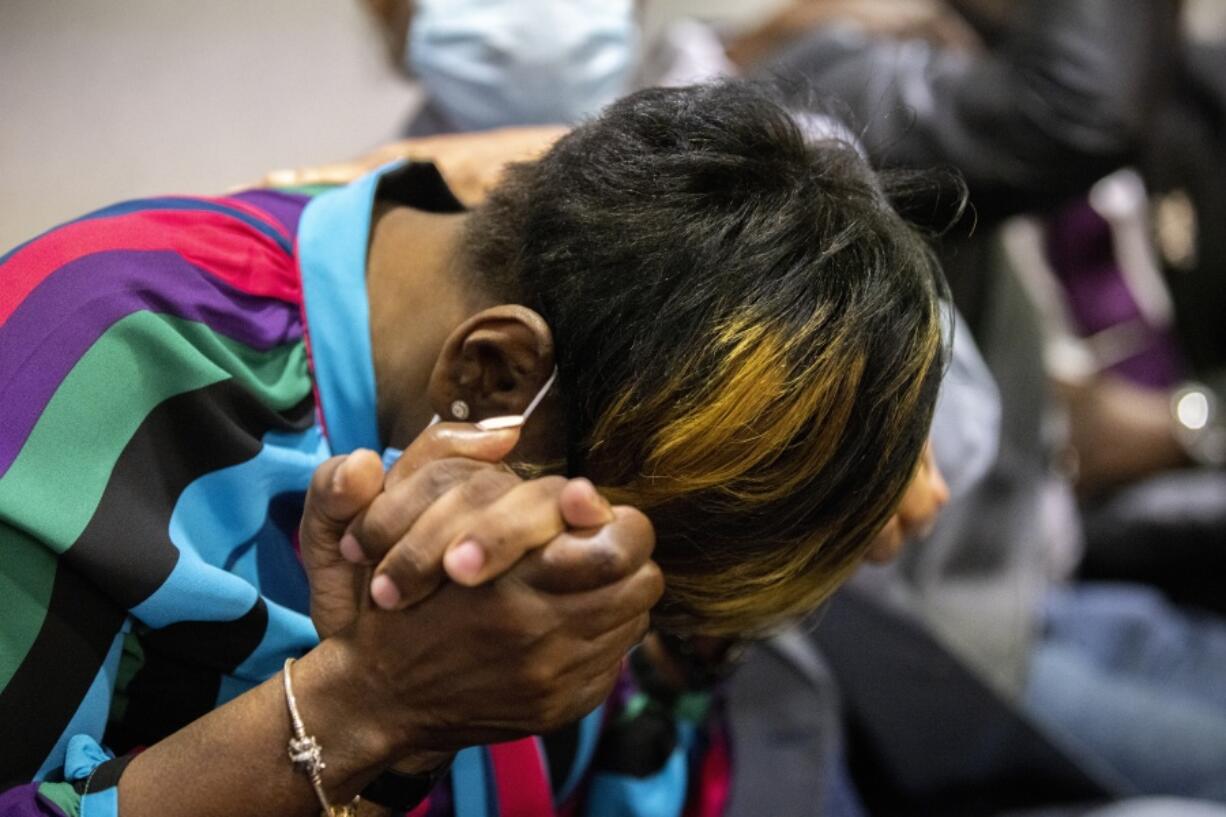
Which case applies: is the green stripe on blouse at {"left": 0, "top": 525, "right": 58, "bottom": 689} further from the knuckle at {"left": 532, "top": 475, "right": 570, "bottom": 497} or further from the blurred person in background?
the blurred person in background

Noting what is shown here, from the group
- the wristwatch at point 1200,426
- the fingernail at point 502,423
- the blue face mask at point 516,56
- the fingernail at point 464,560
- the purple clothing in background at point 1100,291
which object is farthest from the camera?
the purple clothing in background at point 1100,291

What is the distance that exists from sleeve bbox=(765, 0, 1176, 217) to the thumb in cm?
78

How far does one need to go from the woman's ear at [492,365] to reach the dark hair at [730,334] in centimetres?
1

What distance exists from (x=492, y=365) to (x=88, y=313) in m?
0.20

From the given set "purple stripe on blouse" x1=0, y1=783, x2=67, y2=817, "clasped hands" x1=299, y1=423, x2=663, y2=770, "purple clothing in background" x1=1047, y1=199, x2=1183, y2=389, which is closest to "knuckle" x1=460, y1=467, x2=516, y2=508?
"clasped hands" x1=299, y1=423, x2=663, y2=770

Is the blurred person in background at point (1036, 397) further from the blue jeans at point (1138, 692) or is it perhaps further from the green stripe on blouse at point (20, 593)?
the green stripe on blouse at point (20, 593)

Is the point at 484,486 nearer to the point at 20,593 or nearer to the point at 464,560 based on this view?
the point at 464,560

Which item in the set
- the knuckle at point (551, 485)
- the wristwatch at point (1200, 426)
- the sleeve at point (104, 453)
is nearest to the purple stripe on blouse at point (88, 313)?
the sleeve at point (104, 453)

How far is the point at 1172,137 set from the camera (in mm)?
1534

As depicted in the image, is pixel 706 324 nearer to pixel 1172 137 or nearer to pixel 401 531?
pixel 401 531

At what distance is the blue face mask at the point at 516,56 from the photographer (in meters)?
1.17

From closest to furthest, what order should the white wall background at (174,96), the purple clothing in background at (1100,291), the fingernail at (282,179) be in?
the fingernail at (282,179), the white wall background at (174,96), the purple clothing in background at (1100,291)

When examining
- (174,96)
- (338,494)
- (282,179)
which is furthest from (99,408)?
(174,96)

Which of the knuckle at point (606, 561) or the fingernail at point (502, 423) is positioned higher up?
the fingernail at point (502, 423)
